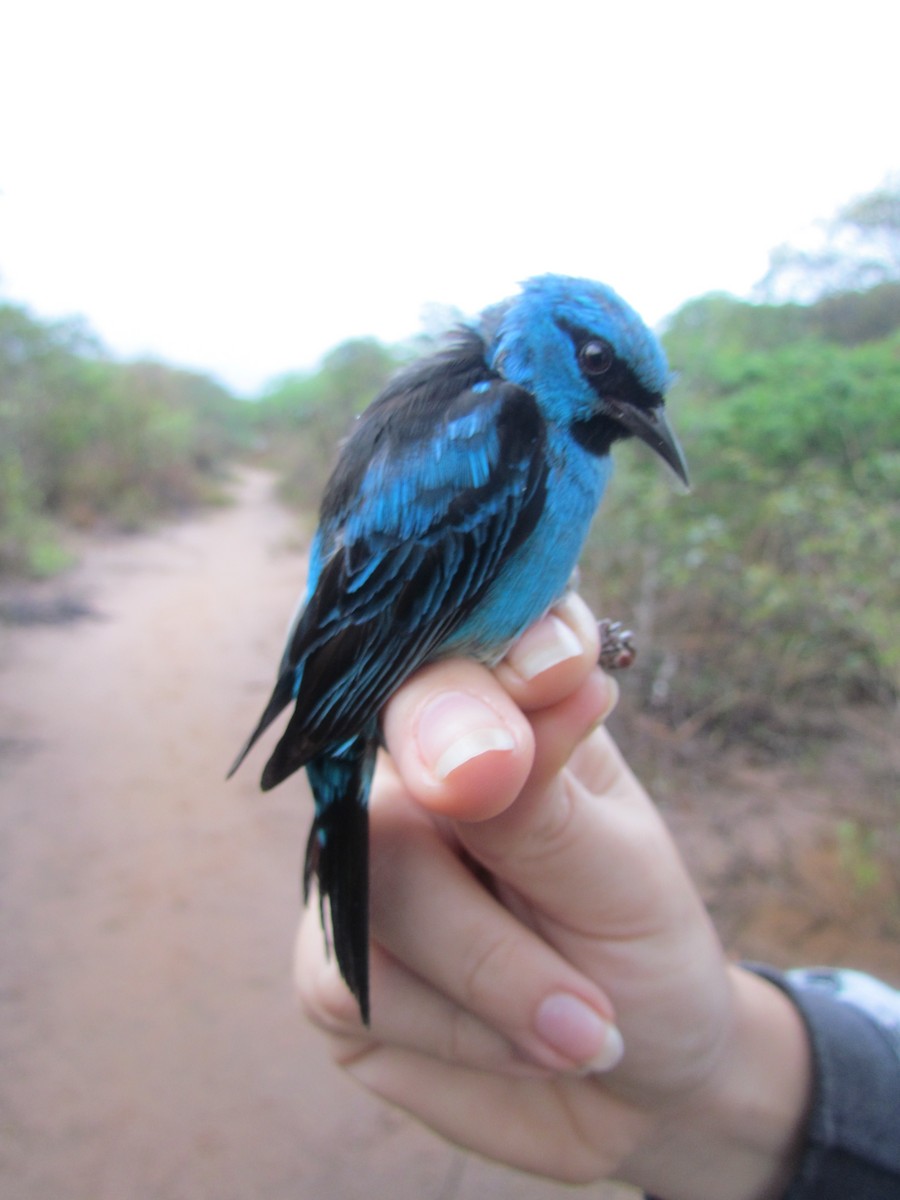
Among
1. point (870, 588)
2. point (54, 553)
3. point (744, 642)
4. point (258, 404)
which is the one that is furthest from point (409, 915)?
point (258, 404)

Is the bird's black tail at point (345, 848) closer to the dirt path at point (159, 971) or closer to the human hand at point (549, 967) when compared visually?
the human hand at point (549, 967)

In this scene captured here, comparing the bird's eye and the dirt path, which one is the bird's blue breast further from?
the dirt path

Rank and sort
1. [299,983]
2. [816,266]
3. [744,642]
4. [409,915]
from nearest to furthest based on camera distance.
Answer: [409,915] < [299,983] < [744,642] < [816,266]

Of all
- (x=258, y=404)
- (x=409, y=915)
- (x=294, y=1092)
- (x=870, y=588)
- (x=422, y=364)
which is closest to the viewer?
(x=409, y=915)

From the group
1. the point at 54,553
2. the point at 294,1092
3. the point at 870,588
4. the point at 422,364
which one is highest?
the point at 422,364

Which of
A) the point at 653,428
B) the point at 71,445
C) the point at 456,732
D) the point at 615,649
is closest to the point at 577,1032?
the point at 456,732

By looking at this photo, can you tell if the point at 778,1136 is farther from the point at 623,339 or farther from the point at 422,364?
the point at 422,364
